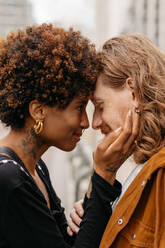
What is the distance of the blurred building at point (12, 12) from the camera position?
37.5 meters

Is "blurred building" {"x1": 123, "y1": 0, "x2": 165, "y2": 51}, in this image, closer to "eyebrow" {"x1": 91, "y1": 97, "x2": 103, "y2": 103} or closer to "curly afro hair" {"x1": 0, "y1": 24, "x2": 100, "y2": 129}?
"eyebrow" {"x1": 91, "y1": 97, "x2": 103, "y2": 103}

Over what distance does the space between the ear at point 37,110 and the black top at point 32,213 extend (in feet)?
0.85

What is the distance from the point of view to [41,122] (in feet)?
7.84

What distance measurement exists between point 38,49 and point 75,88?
12.3 inches

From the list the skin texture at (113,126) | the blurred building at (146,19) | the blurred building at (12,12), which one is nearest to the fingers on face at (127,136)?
the skin texture at (113,126)

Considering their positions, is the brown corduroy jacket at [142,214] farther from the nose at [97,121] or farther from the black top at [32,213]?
the nose at [97,121]

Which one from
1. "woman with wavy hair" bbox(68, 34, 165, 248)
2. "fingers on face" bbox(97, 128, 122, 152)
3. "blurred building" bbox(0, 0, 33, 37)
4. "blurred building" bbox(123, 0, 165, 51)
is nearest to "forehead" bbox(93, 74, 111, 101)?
"woman with wavy hair" bbox(68, 34, 165, 248)

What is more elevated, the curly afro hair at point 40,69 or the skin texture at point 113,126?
the curly afro hair at point 40,69

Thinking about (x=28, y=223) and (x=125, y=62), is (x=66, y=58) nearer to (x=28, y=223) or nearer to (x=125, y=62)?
A: (x=125, y=62)

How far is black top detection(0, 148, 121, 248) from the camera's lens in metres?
2.08

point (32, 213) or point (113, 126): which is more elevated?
point (113, 126)

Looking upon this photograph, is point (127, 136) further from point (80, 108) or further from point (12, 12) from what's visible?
point (12, 12)

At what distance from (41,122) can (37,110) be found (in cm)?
7

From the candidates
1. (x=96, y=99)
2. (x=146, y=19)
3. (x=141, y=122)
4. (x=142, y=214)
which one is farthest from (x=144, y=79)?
(x=146, y=19)
